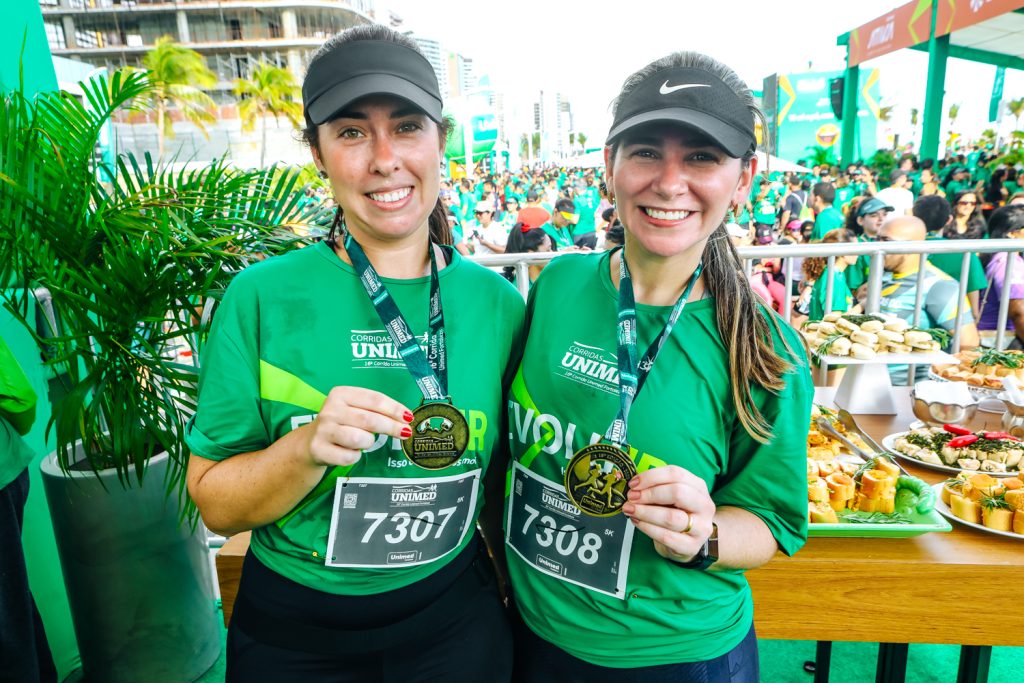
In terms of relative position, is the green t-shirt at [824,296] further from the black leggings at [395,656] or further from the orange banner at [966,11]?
the orange banner at [966,11]

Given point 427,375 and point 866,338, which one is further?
point 866,338

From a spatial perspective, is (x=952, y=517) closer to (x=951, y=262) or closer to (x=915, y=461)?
(x=915, y=461)

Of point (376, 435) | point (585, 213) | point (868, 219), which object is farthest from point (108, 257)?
point (585, 213)

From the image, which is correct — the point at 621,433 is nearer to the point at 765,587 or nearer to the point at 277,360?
the point at 277,360

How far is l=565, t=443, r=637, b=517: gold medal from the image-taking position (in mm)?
1144

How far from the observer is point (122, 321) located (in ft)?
6.83

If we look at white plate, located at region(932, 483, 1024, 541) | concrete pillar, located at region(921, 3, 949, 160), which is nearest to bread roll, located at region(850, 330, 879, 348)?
white plate, located at region(932, 483, 1024, 541)

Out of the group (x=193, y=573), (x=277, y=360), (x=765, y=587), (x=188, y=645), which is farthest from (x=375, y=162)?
(x=188, y=645)

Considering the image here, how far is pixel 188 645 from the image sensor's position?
2666 mm

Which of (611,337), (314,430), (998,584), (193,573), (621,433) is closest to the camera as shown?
(314,430)

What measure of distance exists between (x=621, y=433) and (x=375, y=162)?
70 centimetres

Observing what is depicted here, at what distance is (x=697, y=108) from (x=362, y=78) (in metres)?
0.62

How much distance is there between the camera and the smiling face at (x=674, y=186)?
1172 mm

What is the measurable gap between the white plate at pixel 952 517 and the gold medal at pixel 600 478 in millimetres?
1313
